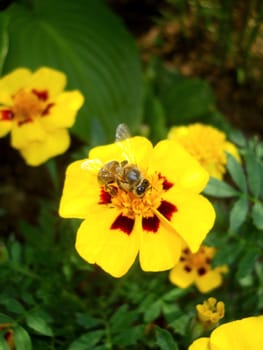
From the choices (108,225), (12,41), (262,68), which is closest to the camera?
(108,225)

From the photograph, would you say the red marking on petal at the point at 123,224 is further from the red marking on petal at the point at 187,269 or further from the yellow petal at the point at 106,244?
the red marking on petal at the point at 187,269

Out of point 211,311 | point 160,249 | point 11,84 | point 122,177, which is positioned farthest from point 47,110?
point 211,311

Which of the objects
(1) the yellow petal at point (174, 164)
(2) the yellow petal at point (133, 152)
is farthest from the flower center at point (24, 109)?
(1) the yellow petal at point (174, 164)

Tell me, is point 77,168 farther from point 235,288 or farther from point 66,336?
point 235,288

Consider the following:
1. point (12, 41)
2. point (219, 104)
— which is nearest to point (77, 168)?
point (12, 41)

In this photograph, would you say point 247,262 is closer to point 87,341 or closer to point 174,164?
point 174,164

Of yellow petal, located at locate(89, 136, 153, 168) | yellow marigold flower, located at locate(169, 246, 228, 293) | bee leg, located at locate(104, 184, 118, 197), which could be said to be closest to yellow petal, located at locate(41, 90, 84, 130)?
yellow petal, located at locate(89, 136, 153, 168)

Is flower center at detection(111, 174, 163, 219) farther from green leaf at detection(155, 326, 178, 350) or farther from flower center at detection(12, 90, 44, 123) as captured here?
flower center at detection(12, 90, 44, 123)
